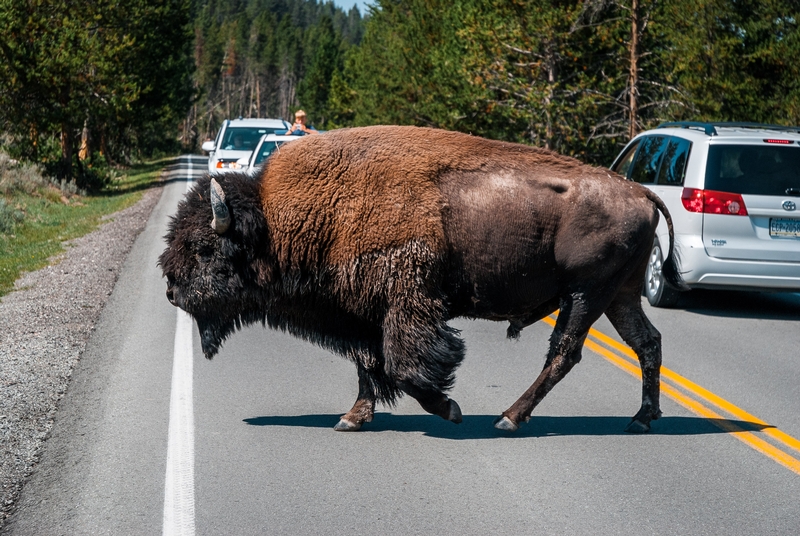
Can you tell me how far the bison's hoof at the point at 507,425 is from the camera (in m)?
5.91

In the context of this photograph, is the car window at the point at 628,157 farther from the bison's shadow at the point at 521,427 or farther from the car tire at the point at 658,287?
the bison's shadow at the point at 521,427

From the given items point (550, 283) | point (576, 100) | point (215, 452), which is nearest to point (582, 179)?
point (550, 283)

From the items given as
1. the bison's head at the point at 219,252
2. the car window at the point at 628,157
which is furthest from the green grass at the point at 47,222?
the car window at the point at 628,157

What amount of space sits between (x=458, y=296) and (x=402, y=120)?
137 feet

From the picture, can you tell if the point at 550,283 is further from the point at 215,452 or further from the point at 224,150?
the point at 224,150

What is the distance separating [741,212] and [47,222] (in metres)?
14.4

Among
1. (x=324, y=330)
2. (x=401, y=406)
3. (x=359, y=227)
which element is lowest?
(x=401, y=406)

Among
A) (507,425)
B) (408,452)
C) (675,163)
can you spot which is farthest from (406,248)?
(675,163)

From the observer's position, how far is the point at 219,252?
5.79 m

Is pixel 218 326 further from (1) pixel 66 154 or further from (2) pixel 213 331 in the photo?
(1) pixel 66 154

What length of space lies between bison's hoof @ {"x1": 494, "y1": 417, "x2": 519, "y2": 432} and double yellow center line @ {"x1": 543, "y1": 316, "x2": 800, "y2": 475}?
1.38 meters

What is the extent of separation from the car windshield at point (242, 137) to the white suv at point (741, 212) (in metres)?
13.3

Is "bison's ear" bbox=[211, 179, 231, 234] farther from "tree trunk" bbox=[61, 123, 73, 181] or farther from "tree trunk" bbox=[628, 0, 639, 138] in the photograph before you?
"tree trunk" bbox=[61, 123, 73, 181]

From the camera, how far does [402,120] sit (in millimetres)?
47125
